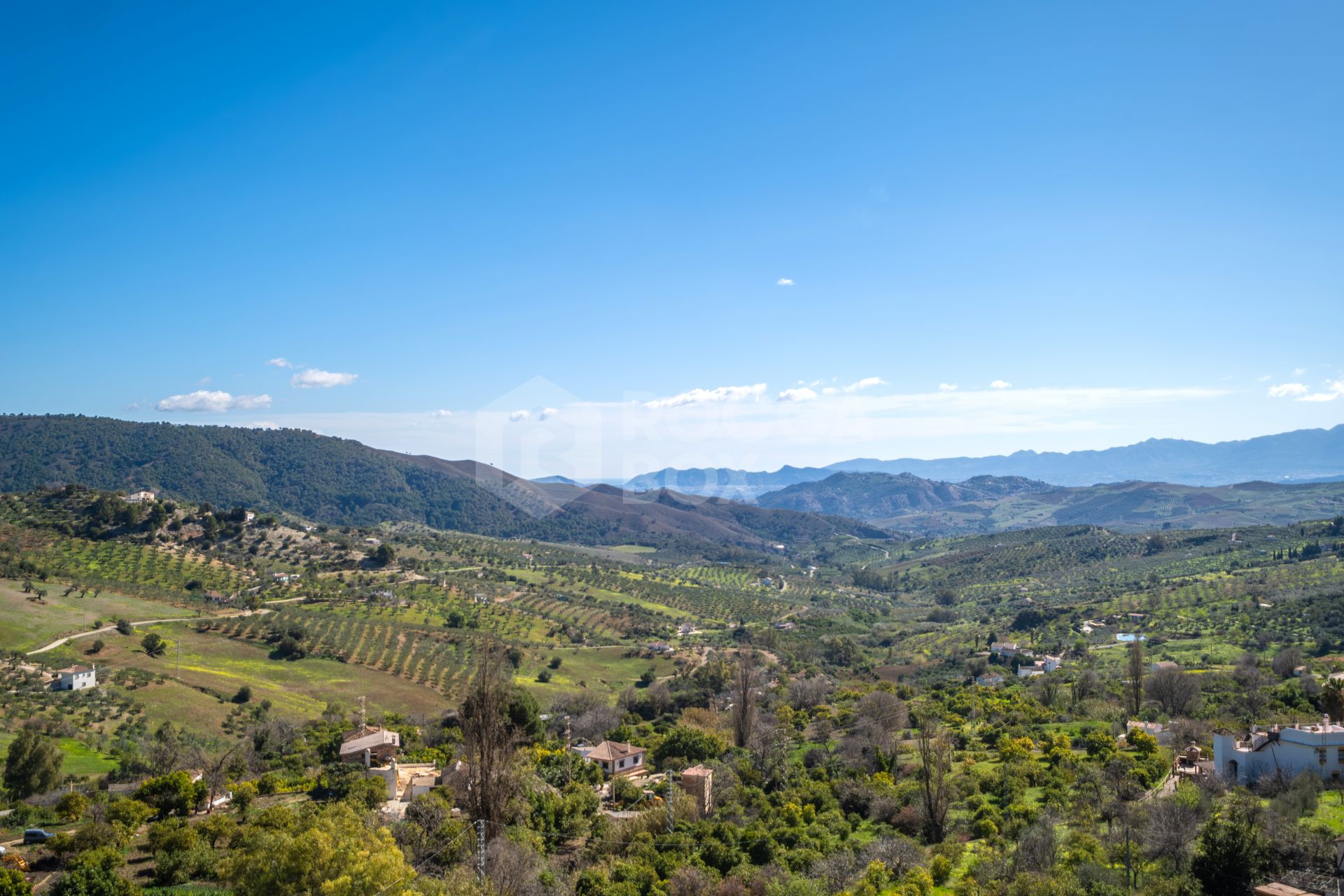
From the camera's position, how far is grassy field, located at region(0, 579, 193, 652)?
46500mm

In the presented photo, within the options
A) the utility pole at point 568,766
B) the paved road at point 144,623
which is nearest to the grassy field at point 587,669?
the utility pole at point 568,766

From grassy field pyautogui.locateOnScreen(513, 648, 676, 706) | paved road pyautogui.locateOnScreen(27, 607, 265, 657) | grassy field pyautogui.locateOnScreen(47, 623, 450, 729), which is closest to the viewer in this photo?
grassy field pyautogui.locateOnScreen(47, 623, 450, 729)

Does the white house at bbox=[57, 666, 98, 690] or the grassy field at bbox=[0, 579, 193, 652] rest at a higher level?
the grassy field at bbox=[0, 579, 193, 652]

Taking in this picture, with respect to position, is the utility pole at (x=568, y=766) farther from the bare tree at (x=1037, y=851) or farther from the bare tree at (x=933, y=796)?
the bare tree at (x=1037, y=851)

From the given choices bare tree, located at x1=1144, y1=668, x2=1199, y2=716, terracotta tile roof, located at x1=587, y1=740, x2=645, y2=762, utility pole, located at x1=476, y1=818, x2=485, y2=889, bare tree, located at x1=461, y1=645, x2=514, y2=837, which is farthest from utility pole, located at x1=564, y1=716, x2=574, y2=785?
bare tree, located at x1=1144, y1=668, x2=1199, y2=716

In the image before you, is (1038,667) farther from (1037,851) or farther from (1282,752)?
(1037,851)

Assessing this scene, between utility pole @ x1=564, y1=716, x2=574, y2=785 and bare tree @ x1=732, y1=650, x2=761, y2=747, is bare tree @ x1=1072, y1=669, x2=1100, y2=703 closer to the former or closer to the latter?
bare tree @ x1=732, y1=650, x2=761, y2=747

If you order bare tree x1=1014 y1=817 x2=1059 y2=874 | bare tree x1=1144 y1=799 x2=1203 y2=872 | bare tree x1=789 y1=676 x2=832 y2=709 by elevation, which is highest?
bare tree x1=1144 y1=799 x2=1203 y2=872

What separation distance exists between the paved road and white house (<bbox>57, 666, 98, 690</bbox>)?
207 inches

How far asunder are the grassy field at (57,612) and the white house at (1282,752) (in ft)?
189

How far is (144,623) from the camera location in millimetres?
53750

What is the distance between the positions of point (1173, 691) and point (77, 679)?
55.0 meters

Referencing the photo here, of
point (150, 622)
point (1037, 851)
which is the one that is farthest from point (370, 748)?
point (150, 622)

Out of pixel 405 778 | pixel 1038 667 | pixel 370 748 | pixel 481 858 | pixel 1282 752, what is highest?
pixel 481 858
